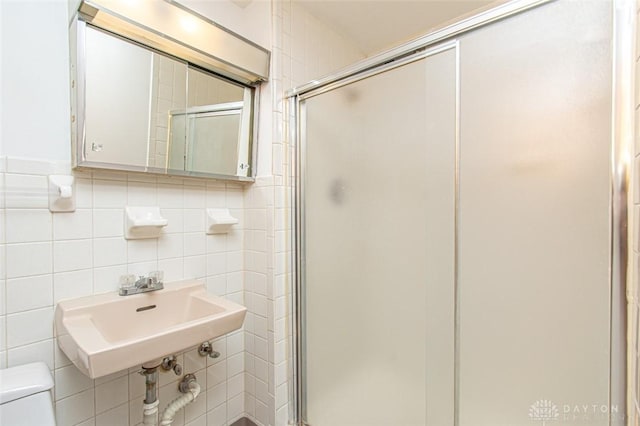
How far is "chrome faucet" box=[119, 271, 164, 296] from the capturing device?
3.60ft

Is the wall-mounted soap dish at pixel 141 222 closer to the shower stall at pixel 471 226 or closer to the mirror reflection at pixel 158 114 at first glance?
the mirror reflection at pixel 158 114

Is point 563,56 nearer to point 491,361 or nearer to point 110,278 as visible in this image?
point 491,361

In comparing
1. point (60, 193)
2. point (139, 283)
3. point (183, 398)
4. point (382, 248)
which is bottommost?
point (183, 398)

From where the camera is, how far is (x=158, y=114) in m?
1.17

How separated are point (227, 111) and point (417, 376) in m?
1.44

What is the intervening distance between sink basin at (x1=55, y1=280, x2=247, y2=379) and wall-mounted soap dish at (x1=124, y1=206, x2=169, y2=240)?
23cm

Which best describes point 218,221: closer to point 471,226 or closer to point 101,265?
point 101,265

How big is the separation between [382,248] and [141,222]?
98cm

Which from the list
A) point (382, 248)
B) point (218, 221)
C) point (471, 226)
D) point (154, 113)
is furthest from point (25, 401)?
point (471, 226)

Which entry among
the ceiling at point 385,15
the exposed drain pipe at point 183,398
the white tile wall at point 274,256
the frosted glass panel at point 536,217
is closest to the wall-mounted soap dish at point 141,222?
the white tile wall at point 274,256

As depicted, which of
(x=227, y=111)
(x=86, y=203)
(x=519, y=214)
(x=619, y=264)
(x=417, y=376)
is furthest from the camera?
(x=227, y=111)

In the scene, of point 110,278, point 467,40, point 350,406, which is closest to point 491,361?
point 350,406

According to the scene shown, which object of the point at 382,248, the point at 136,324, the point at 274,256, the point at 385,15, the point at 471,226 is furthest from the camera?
the point at 385,15

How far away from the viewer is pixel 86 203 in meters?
1.04
